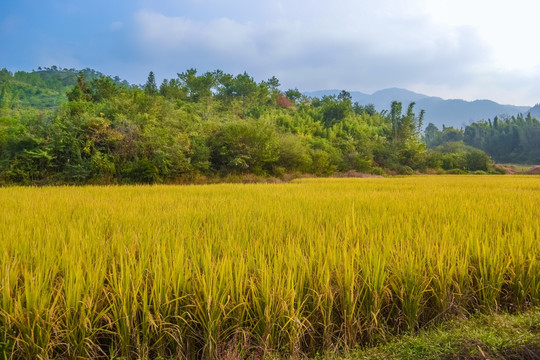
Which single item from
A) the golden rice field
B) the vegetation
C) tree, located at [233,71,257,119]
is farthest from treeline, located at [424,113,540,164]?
the vegetation

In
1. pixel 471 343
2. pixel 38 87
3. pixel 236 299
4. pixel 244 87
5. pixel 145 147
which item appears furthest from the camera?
pixel 38 87

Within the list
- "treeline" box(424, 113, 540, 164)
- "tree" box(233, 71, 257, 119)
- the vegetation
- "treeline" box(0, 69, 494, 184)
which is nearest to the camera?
the vegetation

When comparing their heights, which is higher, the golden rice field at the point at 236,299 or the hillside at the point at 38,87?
the hillside at the point at 38,87

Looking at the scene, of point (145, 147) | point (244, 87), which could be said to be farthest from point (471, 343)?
point (244, 87)

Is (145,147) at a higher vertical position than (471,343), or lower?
higher

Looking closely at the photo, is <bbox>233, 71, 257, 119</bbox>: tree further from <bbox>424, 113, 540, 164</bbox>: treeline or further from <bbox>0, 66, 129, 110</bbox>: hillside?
<bbox>424, 113, 540, 164</bbox>: treeline

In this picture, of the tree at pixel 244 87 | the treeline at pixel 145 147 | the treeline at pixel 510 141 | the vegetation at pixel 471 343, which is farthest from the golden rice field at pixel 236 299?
the treeline at pixel 510 141

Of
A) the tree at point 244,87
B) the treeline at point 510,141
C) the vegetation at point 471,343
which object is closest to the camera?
the vegetation at point 471,343

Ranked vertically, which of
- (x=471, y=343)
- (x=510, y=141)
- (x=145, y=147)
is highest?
(x=510, y=141)

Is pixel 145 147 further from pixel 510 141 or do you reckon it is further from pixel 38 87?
pixel 510 141

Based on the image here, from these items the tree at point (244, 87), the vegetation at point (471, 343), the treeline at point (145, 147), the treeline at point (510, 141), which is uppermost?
the tree at point (244, 87)

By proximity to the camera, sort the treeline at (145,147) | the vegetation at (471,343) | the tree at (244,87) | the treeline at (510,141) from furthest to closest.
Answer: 1. the treeline at (510,141)
2. the tree at (244,87)
3. the treeline at (145,147)
4. the vegetation at (471,343)

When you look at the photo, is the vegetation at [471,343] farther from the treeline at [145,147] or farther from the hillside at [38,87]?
the hillside at [38,87]

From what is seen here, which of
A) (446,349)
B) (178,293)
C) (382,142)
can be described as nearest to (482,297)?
(446,349)
